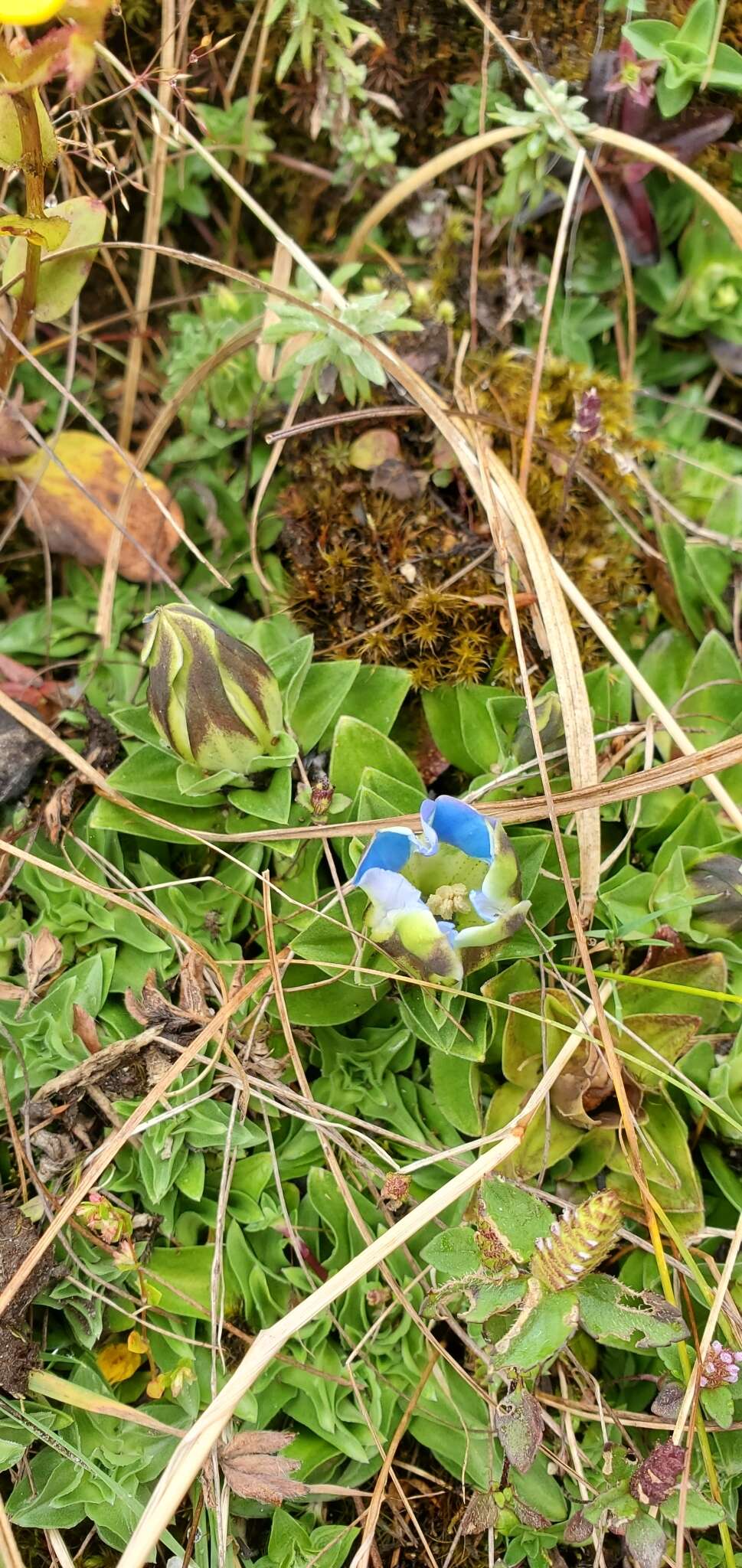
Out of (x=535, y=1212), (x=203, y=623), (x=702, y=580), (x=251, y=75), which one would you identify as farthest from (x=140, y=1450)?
(x=251, y=75)

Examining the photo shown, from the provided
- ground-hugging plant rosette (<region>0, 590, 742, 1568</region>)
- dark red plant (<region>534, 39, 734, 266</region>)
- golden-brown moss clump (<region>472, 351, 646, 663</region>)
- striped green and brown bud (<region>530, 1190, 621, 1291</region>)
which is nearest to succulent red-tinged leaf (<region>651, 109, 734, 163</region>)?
dark red plant (<region>534, 39, 734, 266</region>)

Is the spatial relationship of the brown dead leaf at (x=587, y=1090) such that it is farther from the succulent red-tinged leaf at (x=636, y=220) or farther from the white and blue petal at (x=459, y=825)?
the succulent red-tinged leaf at (x=636, y=220)

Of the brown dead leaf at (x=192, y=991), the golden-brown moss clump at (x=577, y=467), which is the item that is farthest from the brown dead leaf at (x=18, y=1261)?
the golden-brown moss clump at (x=577, y=467)

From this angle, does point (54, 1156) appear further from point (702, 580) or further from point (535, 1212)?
point (702, 580)

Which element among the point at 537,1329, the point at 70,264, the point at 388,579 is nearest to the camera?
the point at 537,1329

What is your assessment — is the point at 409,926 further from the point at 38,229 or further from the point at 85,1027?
the point at 38,229

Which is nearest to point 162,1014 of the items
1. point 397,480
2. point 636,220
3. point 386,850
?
point 386,850

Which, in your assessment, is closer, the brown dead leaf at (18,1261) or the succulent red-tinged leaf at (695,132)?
the brown dead leaf at (18,1261)
